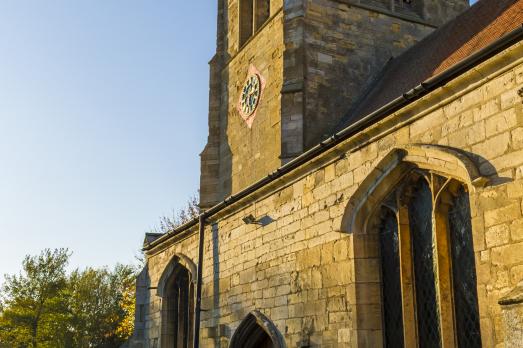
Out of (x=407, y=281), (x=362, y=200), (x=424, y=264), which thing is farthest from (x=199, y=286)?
(x=424, y=264)

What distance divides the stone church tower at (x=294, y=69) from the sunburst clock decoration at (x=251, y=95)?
0.14 feet

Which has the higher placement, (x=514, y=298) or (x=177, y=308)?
(x=177, y=308)

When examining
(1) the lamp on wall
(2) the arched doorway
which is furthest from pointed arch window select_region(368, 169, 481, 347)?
(1) the lamp on wall

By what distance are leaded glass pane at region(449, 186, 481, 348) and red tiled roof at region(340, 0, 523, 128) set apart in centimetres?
287

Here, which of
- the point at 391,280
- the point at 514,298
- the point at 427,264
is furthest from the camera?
the point at 391,280

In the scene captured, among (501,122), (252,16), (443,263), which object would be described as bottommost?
(443,263)

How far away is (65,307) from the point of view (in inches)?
1171

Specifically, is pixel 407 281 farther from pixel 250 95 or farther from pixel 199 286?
pixel 250 95

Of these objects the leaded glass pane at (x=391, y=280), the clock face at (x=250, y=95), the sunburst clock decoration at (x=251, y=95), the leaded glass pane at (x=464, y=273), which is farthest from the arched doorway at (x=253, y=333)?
the clock face at (x=250, y=95)

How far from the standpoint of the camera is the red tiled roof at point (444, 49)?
9719 mm

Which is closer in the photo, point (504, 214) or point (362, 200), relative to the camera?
point (504, 214)

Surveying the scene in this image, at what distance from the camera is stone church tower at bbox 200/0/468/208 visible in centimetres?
1432

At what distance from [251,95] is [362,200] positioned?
340 inches

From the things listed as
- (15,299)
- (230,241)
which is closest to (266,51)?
(230,241)
